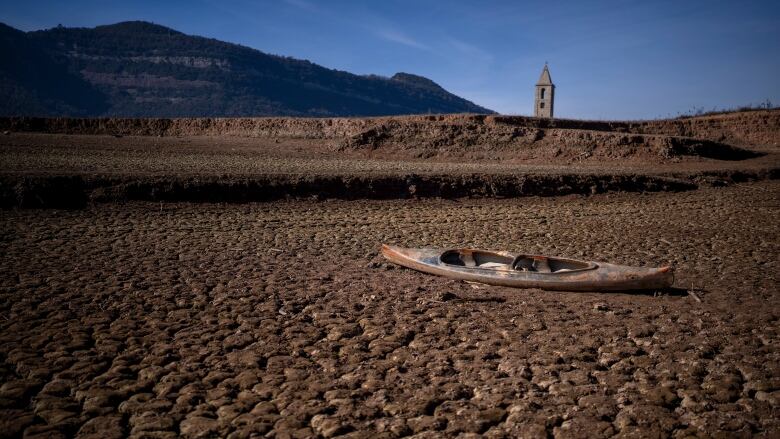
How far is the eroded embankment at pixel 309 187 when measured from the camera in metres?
8.73

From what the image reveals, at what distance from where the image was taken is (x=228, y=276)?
5125 millimetres

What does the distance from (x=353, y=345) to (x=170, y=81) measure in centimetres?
11366

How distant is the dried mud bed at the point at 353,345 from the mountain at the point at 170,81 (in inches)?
3099

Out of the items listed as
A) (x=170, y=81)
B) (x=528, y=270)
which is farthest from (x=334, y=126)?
(x=170, y=81)

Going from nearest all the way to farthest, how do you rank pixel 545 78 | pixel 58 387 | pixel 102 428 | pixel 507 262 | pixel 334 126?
pixel 102 428 → pixel 58 387 → pixel 507 262 → pixel 334 126 → pixel 545 78

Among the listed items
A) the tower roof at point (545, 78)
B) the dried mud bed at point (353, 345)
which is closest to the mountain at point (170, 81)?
the tower roof at point (545, 78)

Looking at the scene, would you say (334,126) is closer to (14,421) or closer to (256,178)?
(256,178)

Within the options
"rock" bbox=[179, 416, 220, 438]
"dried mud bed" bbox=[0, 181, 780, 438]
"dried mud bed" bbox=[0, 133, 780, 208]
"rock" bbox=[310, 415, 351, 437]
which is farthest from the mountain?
"rock" bbox=[310, 415, 351, 437]

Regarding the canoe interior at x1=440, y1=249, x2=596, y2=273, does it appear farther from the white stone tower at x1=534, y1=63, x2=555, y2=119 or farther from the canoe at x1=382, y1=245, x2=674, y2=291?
the white stone tower at x1=534, y1=63, x2=555, y2=119

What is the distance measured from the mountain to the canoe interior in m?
80.0

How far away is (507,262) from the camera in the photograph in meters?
5.50

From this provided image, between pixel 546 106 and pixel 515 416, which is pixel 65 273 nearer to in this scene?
pixel 515 416

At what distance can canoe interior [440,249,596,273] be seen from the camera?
16.6ft

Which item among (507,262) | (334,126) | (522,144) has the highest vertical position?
(334,126)
